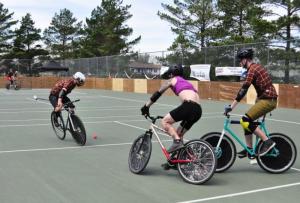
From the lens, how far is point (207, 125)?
45.9 ft

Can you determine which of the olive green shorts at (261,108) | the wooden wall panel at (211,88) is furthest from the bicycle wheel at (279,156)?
the wooden wall panel at (211,88)

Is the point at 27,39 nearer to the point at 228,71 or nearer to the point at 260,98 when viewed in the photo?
the point at 228,71

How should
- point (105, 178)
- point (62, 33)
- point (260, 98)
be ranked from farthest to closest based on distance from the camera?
point (62, 33) → point (260, 98) → point (105, 178)

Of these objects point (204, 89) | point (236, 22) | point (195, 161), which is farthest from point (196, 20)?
point (195, 161)

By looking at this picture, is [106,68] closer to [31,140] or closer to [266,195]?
[31,140]

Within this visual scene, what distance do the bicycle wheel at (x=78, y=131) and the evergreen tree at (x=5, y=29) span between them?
66626 millimetres

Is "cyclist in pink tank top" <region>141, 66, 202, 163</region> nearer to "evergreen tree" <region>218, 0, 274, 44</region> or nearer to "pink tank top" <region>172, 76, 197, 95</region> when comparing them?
"pink tank top" <region>172, 76, 197, 95</region>

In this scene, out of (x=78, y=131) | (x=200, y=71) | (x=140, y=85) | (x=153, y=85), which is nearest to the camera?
(x=78, y=131)

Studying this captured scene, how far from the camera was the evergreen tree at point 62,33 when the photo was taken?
8106cm

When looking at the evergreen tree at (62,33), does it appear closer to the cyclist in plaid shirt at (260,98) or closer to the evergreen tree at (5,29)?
the evergreen tree at (5,29)

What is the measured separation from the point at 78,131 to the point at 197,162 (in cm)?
417

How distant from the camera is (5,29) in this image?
245 ft

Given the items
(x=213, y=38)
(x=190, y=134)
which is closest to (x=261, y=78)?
(x=190, y=134)

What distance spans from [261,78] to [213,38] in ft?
138
